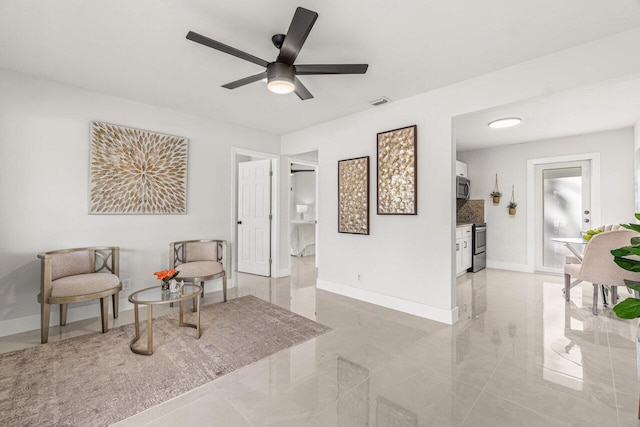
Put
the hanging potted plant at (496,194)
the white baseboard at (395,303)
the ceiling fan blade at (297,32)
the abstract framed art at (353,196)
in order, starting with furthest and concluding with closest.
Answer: the hanging potted plant at (496,194) → the abstract framed art at (353,196) → the white baseboard at (395,303) → the ceiling fan blade at (297,32)

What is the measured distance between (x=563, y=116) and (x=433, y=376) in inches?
161

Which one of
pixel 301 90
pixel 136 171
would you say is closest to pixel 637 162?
pixel 301 90

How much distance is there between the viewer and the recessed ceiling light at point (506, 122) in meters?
4.02

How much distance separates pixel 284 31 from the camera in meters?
2.17

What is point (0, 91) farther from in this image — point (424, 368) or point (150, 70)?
point (424, 368)

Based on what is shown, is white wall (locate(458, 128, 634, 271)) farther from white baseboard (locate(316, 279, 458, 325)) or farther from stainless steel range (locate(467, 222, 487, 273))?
white baseboard (locate(316, 279, 458, 325))

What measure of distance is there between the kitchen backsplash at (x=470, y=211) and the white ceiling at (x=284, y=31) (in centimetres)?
391

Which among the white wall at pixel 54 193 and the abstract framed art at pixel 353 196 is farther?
the abstract framed art at pixel 353 196

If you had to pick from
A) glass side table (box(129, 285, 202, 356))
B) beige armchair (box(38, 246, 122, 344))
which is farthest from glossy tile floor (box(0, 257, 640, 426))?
glass side table (box(129, 285, 202, 356))

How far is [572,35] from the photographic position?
7.13 ft

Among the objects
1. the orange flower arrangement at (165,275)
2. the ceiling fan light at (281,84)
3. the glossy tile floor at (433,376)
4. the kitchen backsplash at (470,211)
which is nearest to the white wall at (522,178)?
the kitchen backsplash at (470,211)

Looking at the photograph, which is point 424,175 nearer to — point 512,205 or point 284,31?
point 284,31

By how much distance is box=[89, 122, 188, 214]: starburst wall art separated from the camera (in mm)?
3273

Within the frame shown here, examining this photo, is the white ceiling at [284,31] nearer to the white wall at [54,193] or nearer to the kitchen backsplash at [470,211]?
the white wall at [54,193]
